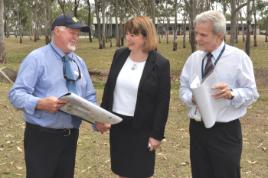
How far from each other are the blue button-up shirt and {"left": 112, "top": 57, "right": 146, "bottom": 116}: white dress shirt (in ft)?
1.30

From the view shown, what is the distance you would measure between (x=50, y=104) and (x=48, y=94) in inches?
8.2

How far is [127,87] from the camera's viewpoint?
13.9 ft

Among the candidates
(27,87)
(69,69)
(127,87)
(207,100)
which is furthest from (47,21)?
(207,100)

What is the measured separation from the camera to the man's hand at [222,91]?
3746 millimetres

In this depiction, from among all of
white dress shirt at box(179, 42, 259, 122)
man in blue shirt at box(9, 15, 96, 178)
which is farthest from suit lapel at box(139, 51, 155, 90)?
man in blue shirt at box(9, 15, 96, 178)

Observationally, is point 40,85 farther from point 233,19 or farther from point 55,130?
point 233,19

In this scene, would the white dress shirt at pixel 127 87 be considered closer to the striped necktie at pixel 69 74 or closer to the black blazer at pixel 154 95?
the black blazer at pixel 154 95

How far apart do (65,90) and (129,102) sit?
598mm

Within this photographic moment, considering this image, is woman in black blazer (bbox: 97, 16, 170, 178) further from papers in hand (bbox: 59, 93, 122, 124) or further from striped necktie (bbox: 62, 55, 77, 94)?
striped necktie (bbox: 62, 55, 77, 94)

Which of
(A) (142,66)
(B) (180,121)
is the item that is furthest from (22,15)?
(A) (142,66)

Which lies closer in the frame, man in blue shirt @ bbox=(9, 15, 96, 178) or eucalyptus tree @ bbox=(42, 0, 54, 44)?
man in blue shirt @ bbox=(9, 15, 96, 178)

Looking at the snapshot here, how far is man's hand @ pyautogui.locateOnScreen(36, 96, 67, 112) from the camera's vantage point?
373 centimetres

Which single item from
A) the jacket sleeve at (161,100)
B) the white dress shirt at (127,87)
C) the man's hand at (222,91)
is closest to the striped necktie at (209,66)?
the man's hand at (222,91)

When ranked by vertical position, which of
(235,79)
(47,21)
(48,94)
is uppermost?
(47,21)
